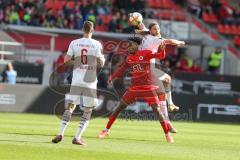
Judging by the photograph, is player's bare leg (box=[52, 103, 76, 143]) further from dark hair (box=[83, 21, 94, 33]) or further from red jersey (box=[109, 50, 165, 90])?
red jersey (box=[109, 50, 165, 90])

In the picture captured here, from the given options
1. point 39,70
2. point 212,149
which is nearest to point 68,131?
point 212,149

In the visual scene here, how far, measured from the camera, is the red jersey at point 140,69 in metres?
17.8

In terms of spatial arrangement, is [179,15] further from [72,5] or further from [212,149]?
[212,149]

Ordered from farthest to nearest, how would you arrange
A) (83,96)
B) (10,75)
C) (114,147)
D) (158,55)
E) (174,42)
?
(10,75) < (158,55) < (174,42) < (83,96) < (114,147)

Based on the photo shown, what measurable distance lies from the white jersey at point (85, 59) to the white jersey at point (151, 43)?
2.14 metres

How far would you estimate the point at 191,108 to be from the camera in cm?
3216

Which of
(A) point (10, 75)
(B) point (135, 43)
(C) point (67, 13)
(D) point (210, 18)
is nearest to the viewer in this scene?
(B) point (135, 43)

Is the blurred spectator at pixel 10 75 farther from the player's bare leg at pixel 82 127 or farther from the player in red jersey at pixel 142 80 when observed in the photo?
the player's bare leg at pixel 82 127

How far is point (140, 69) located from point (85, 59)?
7.26 ft

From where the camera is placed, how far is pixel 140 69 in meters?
17.8

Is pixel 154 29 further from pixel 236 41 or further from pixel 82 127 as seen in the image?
pixel 236 41

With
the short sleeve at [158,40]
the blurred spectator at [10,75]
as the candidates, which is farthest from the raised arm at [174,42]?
the blurred spectator at [10,75]

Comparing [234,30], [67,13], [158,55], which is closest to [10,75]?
[67,13]

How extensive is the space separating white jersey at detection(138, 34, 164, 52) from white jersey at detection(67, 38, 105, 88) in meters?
2.14
